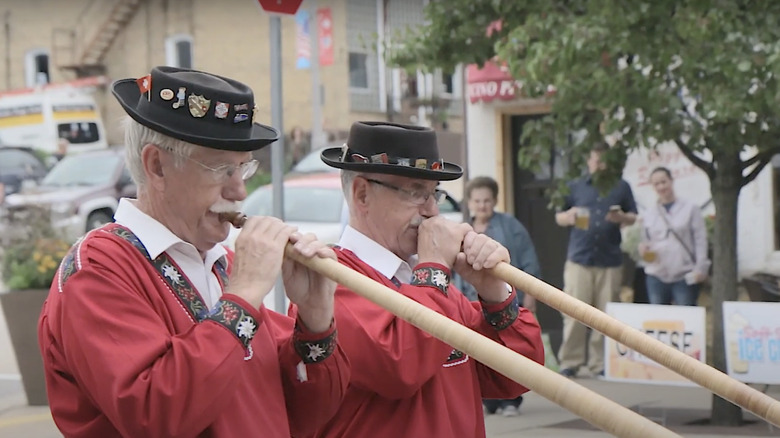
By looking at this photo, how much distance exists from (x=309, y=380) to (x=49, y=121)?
84.2ft

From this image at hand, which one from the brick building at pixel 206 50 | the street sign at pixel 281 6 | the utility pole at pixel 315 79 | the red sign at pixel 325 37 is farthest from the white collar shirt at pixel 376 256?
the red sign at pixel 325 37

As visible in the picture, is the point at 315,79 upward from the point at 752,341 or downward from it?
upward

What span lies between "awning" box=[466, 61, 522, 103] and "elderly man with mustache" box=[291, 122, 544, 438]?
9333 mm

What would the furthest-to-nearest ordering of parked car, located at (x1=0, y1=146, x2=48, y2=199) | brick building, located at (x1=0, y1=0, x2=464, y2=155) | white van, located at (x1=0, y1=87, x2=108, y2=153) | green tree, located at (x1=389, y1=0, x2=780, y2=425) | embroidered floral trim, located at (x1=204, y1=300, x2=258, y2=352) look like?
brick building, located at (x1=0, y1=0, x2=464, y2=155), white van, located at (x1=0, y1=87, x2=108, y2=153), parked car, located at (x1=0, y1=146, x2=48, y2=199), green tree, located at (x1=389, y1=0, x2=780, y2=425), embroidered floral trim, located at (x1=204, y1=300, x2=258, y2=352)

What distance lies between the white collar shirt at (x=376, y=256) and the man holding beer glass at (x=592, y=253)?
7.43 m

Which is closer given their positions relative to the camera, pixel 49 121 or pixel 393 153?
pixel 393 153

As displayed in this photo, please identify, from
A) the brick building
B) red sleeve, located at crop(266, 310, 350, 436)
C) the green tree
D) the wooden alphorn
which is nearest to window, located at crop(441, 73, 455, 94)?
the brick building

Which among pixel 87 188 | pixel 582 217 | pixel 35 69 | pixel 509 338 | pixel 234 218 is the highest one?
pixel 35 69

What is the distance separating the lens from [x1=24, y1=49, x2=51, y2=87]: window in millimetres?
31344

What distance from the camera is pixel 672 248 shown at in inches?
428

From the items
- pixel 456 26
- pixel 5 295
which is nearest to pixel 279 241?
pixel 456 26

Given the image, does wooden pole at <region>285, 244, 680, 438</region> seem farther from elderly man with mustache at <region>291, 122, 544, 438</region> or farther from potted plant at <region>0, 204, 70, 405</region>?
potted plant at <region>0, 204, 70, 405</region>

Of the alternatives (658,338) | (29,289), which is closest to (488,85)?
(658,338)

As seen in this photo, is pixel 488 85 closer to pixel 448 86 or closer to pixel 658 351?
pixel 658 351
